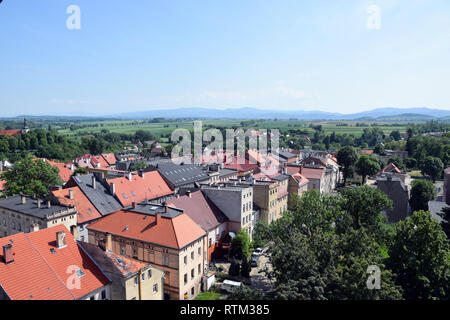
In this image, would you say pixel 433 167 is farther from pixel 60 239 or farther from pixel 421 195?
A: pixel 60 239

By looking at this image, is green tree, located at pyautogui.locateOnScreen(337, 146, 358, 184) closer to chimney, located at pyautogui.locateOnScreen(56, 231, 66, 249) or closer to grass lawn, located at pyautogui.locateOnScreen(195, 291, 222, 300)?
grass lawn, located at pyautogui.locateOnScreen(195, 291, 222, 300)

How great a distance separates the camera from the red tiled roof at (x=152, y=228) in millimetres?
22500

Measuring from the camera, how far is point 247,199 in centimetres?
3275

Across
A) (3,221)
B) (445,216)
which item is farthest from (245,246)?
(3,221)

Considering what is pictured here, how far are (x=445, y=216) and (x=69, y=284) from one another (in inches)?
1188

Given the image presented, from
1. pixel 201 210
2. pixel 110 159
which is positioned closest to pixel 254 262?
pixel 201 210

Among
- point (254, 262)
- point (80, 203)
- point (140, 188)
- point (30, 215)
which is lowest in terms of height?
point (254, 262)

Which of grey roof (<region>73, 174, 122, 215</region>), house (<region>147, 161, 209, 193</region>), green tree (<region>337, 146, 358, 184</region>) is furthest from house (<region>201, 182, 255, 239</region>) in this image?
green tree (<region>337, 146, 358, 184</region>)

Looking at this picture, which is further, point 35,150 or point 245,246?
point 35,150

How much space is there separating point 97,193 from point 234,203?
1546cm

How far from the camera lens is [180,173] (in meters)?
46.9

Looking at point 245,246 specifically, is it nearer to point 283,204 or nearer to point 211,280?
point 211,280

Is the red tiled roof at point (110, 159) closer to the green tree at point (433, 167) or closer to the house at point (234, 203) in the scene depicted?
the house at point (234, 203)
